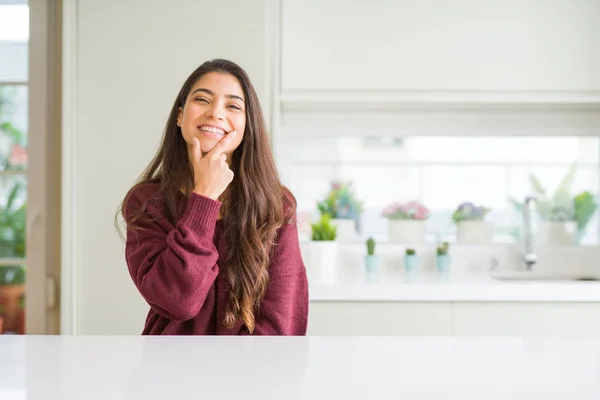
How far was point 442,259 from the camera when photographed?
2738 millimetres

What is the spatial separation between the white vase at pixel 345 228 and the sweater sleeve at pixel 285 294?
149 centimetres

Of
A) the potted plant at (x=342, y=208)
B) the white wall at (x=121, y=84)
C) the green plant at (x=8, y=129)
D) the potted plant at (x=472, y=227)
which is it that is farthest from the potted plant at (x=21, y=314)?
the potted plant at (x=472, y=227)

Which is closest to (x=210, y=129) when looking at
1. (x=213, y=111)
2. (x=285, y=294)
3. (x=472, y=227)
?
(x=213, y=111)

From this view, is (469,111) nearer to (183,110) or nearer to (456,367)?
(183,110)

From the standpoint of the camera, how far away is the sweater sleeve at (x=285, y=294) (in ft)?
4.31

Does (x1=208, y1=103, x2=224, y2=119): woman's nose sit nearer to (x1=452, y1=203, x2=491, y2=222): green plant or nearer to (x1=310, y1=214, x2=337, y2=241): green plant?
(x1=310, y1=214, x2=337, y2=241): green plant

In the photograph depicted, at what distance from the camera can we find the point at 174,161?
4.83ft

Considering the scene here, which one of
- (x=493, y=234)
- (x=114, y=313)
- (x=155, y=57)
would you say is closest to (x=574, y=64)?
(x=493, y=234)

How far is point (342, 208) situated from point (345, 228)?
0.32ft

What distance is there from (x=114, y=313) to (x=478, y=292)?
1355 mm

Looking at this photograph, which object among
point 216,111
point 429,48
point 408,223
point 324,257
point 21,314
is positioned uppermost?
point 429,48

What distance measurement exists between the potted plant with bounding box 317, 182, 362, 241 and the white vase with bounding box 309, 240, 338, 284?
50 cm

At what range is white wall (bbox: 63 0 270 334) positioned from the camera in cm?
234

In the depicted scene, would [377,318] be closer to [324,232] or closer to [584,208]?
[324,232]
